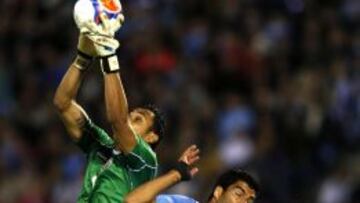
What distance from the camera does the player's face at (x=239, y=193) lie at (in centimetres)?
872

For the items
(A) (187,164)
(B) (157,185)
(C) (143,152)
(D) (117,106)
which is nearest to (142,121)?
(C) (143,152)

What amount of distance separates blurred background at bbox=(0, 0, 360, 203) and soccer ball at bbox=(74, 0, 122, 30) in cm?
511

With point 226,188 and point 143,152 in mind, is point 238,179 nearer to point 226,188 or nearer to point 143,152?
point 226,188

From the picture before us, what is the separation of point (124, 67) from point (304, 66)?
217 centimetres

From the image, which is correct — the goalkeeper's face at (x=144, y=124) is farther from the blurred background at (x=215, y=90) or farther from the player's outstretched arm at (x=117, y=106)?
the blurred background at (x=215, y=90)

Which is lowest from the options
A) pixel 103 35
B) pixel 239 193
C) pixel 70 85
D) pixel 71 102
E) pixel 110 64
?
pixel 239 193

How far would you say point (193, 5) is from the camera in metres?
17.2

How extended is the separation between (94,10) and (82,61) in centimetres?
61

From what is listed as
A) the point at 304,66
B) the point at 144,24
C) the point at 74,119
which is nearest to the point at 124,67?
the point at 144,24

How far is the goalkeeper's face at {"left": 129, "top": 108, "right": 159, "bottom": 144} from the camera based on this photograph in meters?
8.98

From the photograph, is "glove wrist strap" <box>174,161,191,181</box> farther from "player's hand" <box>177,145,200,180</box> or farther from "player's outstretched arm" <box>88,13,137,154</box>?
"player's outstretched arm" <box>88,13,137,154</box>

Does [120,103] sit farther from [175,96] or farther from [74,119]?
[175,96]

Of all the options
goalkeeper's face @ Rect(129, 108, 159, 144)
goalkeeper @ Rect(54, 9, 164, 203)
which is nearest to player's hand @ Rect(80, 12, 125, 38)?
goalkeeper @ Rect(54, 9, 164, 203)

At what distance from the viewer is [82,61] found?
8906mm
